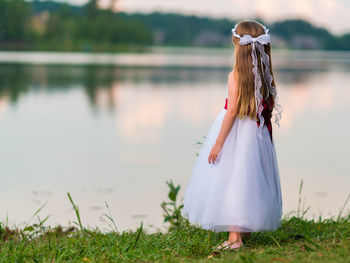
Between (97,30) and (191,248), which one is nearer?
(191,248)

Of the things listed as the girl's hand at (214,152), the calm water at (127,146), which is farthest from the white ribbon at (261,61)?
the calm water at (127,146)

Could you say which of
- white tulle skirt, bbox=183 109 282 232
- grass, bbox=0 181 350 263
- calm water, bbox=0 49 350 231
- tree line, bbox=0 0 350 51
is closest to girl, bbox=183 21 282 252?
white tulle skirt, bbox=183 109 282 232

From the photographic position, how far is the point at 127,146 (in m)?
11.3

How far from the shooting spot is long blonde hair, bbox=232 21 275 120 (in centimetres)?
375

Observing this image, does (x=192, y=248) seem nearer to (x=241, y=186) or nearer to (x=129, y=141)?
(x=241, y=186)

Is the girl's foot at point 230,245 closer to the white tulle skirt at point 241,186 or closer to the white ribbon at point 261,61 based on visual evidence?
the white tulle skirt at point 241,186

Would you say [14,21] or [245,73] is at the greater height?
[14,21]

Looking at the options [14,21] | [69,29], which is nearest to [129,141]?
[14,21]

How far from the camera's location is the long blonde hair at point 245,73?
3754 millimetres

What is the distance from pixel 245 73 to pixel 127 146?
7.66 metres

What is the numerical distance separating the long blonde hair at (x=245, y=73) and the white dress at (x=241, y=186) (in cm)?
9

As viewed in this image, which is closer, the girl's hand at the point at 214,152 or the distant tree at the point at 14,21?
the girl's hand at the point at 214,152

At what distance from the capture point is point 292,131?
13180 millimetres

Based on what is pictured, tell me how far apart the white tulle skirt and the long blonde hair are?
0.09 metres
